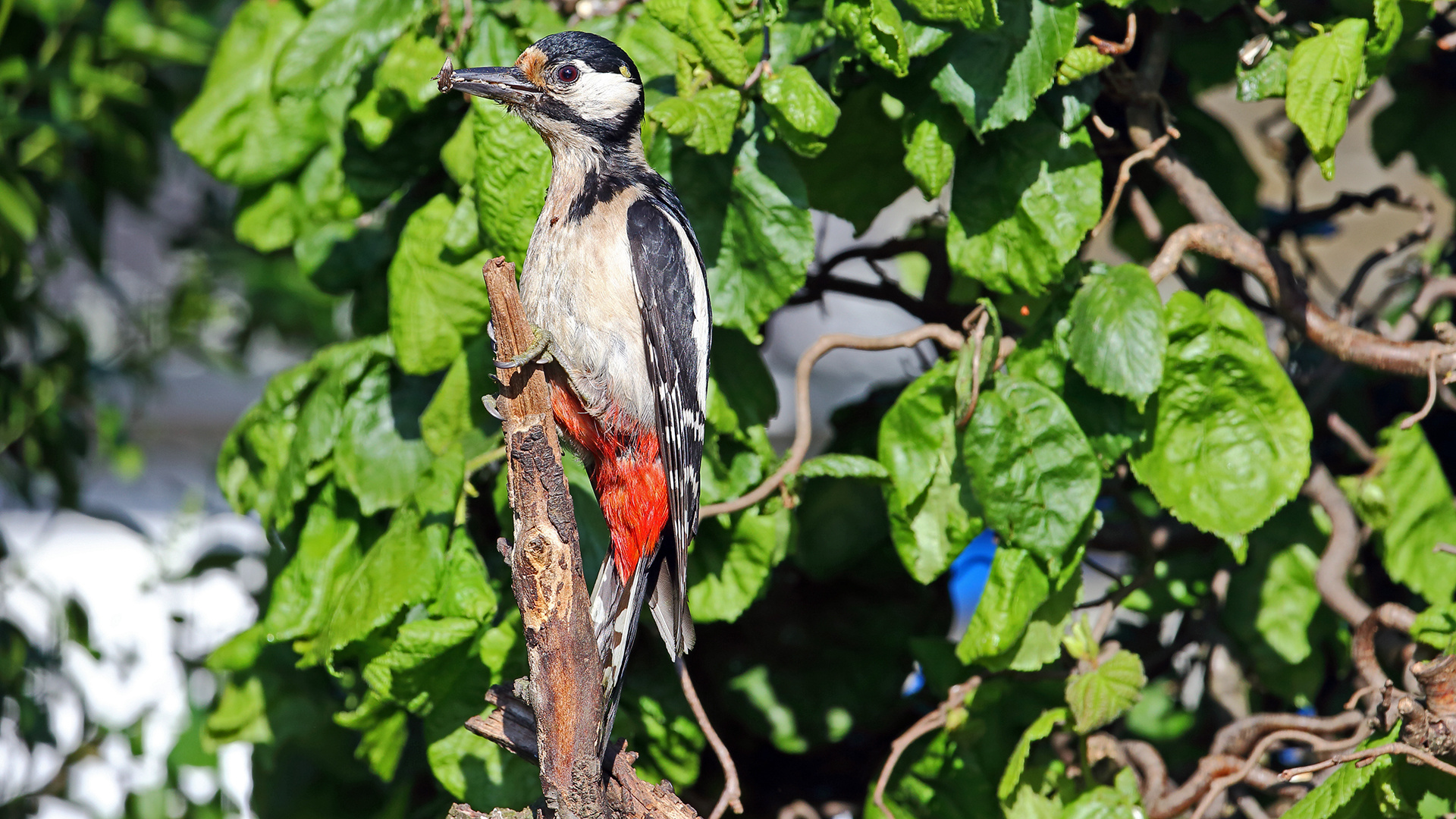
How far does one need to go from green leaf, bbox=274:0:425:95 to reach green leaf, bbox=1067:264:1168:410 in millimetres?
1356

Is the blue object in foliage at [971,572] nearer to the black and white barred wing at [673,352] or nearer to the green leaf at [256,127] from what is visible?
the black and white barred wing at [673,352]

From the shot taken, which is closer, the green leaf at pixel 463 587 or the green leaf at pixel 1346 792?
the green leaf at pixel 1346 792

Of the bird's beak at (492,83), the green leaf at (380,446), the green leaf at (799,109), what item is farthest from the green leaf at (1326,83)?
the green leaf at (380,446)

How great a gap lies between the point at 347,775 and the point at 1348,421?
2425 millimetres

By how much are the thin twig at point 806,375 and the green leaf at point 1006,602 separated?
1.31 feet

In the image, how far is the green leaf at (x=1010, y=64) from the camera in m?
1.97

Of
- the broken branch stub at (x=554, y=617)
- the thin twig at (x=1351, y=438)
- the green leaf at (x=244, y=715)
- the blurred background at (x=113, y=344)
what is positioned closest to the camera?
the broken branch stub at (x=554, y=617)

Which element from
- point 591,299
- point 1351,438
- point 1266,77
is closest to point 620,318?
point 591,299

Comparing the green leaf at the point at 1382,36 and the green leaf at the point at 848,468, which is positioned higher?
the green leaf at the point at 1382,36

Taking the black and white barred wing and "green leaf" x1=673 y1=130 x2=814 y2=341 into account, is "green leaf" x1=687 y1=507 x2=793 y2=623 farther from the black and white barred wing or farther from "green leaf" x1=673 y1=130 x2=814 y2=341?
"green leaf" x1=673 y1=130 x2=814 y2=341

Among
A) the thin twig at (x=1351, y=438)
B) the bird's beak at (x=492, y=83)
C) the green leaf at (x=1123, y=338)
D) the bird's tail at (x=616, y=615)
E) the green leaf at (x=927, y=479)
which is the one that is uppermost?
the bird's beak at (x=492, y=83)

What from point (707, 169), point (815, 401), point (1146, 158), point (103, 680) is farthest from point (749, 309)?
point (815, 401)

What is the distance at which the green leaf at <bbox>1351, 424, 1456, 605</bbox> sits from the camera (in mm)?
2361

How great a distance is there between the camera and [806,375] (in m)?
2.26
